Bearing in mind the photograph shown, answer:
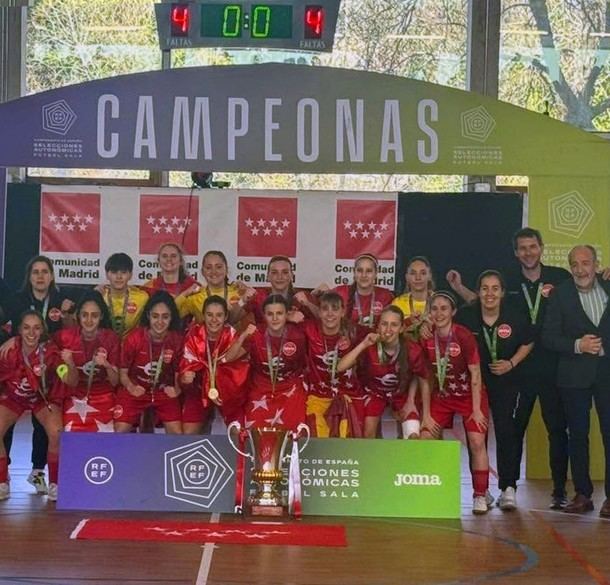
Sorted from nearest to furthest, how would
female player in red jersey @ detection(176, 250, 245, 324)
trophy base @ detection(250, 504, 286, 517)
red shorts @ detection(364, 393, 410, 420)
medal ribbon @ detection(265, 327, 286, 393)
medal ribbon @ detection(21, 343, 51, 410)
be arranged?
trophy base @ detection(250, 504, 286, 517) → medal ribbon @ detection(21, 343, 51, 410) → medal ribbon @ detection(265, 327, 286, 393) → red shorts @ detection(364, 393, 410, 420) → female player in red jersey @ detection(176, 250, 245, 324)

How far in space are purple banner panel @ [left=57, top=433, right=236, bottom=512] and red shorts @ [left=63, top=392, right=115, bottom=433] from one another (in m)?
0.54

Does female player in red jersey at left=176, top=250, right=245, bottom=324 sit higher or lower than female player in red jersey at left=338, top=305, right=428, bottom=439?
Result: higher

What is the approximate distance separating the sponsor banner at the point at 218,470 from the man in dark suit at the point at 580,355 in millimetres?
968

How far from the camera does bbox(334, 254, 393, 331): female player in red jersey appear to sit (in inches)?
350

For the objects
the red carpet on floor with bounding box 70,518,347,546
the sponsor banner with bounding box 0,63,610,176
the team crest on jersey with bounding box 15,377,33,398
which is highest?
the sponsor banner with bounding box 0,63,610,176

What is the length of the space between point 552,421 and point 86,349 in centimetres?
331

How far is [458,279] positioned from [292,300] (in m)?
1.69

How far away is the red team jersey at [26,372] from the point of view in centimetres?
839

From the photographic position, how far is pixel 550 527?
782 cm

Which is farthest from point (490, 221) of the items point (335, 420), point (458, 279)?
point (335, 420)

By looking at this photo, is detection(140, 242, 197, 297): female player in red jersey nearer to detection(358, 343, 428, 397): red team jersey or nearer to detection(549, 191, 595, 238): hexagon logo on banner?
detection(358, 343, 428, 397): red team jersey

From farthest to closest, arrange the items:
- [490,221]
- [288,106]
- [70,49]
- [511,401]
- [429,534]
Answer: [70,49] → [490,221] → [288,106] → [511,401] → [429,534]

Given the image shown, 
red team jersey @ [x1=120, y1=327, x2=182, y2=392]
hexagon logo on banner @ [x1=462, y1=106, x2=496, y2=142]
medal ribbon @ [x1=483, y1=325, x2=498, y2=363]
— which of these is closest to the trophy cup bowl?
red team jersey @ [x1=120, y1=327, x2=182, y2=392]

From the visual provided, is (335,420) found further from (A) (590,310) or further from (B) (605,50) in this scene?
(B) (605,50)
